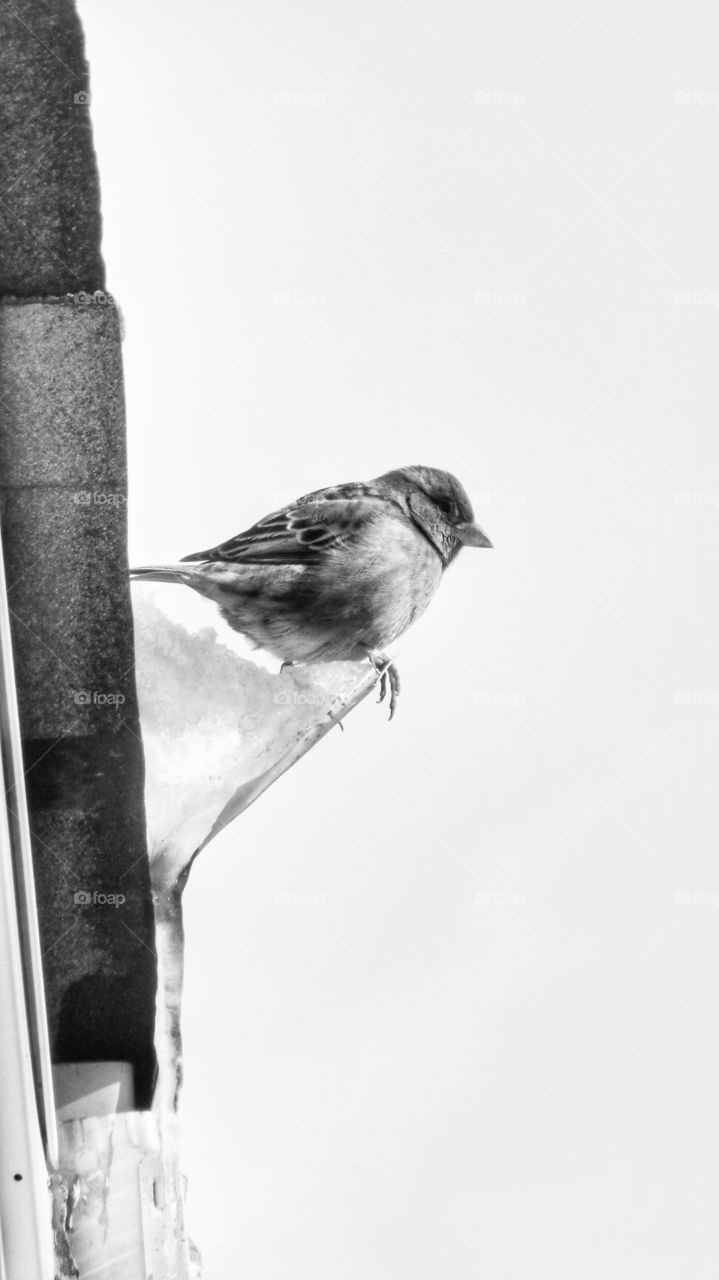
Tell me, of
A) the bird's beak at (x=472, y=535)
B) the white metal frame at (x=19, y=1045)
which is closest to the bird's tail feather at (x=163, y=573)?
the white metal frame at (x=19, y=1045)

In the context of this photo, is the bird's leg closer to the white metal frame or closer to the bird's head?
the bird's head

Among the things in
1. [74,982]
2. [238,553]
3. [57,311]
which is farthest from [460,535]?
[74,982]

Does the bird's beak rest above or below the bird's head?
below

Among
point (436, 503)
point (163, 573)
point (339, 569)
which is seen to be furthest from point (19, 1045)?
point (436, 503)

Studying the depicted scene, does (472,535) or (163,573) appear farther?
(472,535)

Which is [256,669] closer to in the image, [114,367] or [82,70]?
[114,367]

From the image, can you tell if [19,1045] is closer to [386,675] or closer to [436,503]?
[386,675]

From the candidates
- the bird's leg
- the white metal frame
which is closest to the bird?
the bird's leg
